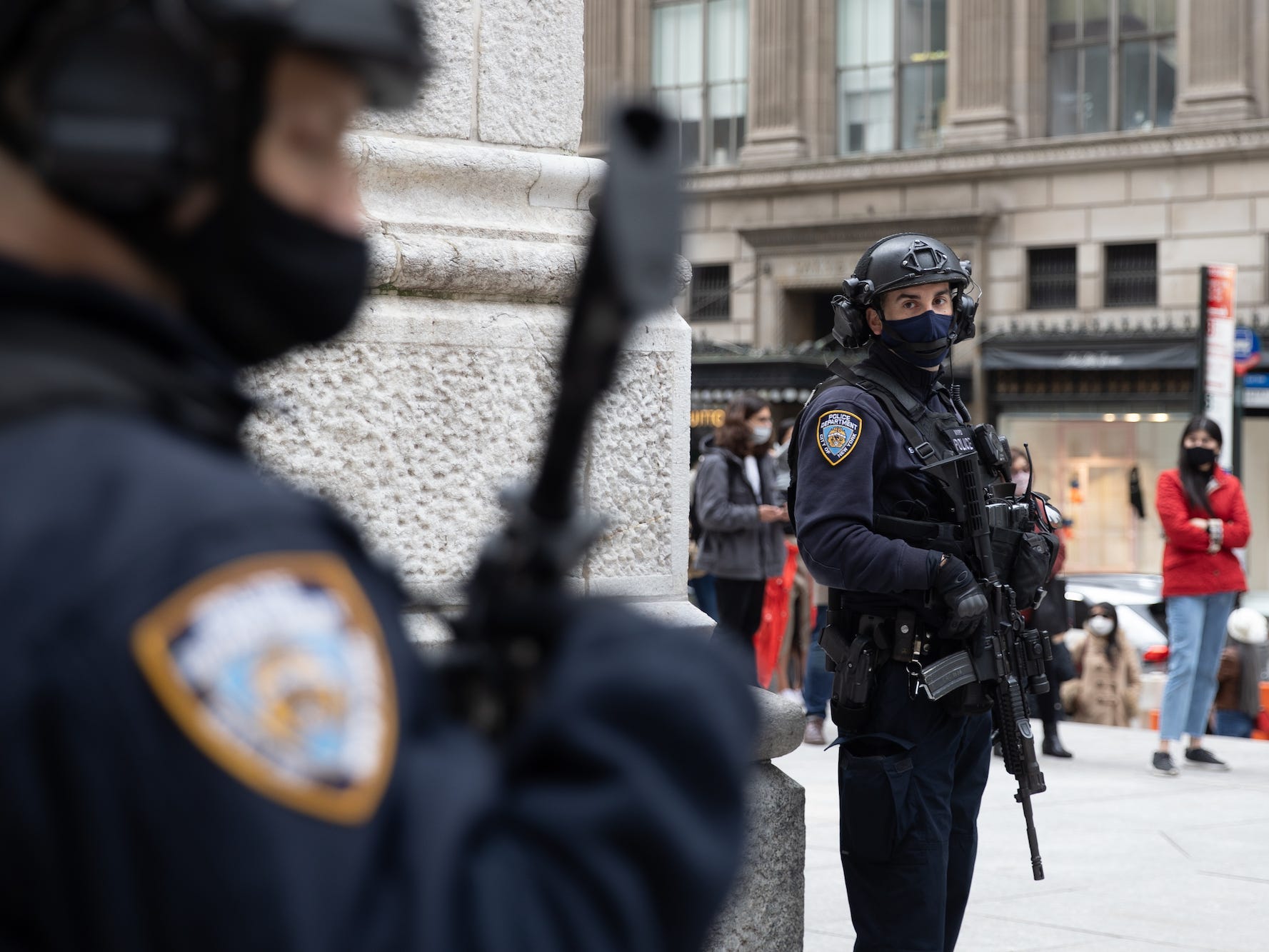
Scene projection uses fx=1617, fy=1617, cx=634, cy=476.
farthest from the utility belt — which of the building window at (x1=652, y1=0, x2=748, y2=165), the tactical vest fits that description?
the building window at (x1=652, y1=0, x2=748, y2=165)

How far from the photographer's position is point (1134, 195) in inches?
918

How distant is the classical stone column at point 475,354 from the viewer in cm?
321

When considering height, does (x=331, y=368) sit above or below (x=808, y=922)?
above

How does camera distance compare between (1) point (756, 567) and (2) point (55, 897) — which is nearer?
(2) point (55, 897)

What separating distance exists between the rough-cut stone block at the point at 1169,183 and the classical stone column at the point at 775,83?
218 inches

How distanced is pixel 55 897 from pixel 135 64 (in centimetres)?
49

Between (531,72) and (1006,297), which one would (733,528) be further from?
(1006,297)

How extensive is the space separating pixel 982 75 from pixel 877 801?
73.6ft

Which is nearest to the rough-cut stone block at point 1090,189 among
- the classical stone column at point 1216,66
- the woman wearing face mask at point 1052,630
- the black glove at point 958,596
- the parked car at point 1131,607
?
the classical stone column at point 1216,66

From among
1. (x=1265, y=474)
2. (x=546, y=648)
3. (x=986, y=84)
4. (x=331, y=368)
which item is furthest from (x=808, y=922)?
(x=986, y=84)

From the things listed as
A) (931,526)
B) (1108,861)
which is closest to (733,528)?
(1108,861)

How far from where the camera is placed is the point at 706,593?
31.3ft

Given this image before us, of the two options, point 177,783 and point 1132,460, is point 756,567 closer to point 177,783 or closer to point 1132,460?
point 177,783

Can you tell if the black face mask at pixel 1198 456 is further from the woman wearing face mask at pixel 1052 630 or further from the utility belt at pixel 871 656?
the utility belt at pixel 871 656
